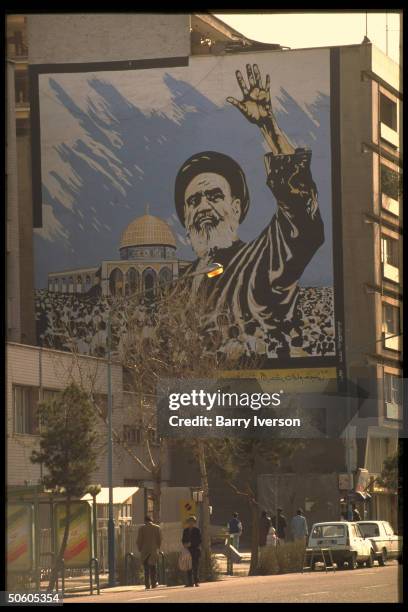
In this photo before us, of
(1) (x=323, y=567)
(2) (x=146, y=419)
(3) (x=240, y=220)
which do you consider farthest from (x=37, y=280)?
(1) (x=323, y=567)

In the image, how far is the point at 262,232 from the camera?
7619 centimetres

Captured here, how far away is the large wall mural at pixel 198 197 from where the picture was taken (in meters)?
75.4

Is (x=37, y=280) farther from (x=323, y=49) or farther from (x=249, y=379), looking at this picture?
(x=323, y=49)

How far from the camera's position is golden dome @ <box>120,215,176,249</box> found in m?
77.9

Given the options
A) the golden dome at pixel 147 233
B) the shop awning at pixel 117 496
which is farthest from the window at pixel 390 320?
the shop awning at pixel 117 496

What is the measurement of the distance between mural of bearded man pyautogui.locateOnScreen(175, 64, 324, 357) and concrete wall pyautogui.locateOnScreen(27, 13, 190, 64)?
4851mm

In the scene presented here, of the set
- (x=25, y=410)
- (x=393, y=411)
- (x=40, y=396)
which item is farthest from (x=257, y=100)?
(x=25, y=410)

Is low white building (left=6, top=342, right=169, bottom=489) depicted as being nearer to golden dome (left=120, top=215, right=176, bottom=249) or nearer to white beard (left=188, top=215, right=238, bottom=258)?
white beard (left=188, top=215, right=238, bottom=258)

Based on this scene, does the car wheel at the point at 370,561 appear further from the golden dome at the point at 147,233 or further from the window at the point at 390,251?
the window at the point at 390,251

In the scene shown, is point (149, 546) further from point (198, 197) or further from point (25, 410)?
point (198, 197)

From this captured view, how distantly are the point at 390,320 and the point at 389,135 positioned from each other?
Result: 30.4 ft

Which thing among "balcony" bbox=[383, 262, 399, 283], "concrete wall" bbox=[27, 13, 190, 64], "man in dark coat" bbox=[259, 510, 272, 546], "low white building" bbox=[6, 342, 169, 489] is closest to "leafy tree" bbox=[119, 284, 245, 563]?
"low white building" bbox=[6, 342, 169, 489]

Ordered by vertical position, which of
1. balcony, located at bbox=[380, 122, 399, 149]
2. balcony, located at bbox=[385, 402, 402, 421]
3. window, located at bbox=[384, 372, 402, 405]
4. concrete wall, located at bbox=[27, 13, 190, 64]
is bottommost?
balcony, located at bbox=[385, 402, 402, 421]

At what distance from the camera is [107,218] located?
79.2m
